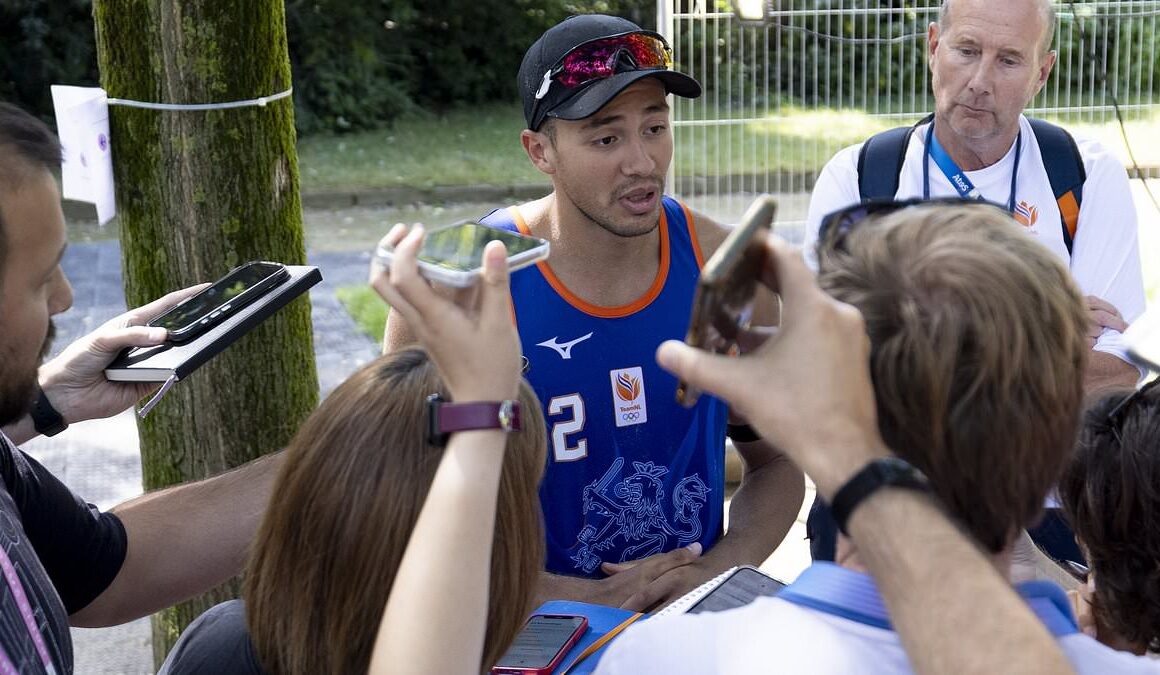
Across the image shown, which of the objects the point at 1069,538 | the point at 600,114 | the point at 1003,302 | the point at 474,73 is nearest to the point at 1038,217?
the point at 1069,538

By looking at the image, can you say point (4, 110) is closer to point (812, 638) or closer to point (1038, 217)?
point (812, 638)

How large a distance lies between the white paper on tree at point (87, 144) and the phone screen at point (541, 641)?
1.48 meters

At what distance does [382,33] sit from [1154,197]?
530 inches

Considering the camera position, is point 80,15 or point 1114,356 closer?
point 1114,356

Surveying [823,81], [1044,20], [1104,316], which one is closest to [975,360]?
[1104,316]

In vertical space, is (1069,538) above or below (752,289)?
below

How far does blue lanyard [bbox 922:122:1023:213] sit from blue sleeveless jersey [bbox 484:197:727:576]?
92 centimetres

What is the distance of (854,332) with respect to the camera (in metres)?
1.22

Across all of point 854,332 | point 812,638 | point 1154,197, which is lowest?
point 1154,197

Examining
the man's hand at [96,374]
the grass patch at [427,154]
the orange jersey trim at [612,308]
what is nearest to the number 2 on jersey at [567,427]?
the orange jersey trim at [612,308]

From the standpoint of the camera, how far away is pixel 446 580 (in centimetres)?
144

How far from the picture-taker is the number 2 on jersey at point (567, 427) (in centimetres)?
259

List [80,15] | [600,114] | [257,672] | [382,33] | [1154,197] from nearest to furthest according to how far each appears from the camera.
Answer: [257,672] → [600,114] → [1154,197] → [80,15] → [382,33]

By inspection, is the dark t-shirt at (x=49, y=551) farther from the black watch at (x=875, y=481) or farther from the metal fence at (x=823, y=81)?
the metal fence at (x=823, y=81)
